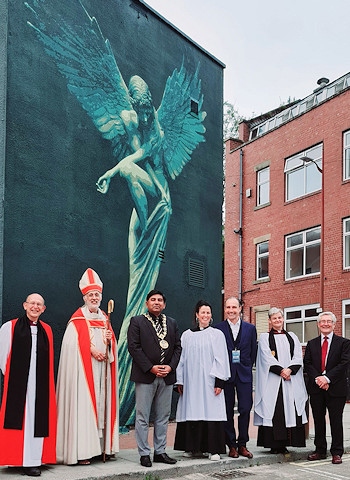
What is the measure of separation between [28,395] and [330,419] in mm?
3995

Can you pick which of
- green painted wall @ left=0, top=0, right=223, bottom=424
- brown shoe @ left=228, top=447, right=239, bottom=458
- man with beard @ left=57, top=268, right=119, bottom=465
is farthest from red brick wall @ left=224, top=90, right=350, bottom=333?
man with beard @ left=57, top=268, right=119, bottom=465

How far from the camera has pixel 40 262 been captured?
8.94 metres

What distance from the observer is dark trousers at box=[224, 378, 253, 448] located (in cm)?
838

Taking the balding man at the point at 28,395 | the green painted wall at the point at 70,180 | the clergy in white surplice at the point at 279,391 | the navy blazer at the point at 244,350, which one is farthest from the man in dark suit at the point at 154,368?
the green painted wall at the point at 70,180

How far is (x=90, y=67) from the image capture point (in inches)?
393

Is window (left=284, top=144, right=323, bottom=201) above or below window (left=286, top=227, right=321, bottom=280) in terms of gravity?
above

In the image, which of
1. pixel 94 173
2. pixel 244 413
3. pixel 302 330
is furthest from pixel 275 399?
pixel 302 330

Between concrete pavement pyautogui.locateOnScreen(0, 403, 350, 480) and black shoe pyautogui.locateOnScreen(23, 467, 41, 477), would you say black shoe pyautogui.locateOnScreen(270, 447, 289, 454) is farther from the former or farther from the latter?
black shoe pyautogui.locateOnScreen(23, 467, 41, 477)

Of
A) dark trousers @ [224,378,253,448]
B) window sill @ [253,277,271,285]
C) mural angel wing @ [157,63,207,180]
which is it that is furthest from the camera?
window sill @ [253,277,271,285]

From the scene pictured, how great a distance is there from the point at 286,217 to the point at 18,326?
18.2m

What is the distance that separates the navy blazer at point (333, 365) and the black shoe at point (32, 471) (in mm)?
3785

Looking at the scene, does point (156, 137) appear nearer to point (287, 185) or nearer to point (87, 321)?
point (87, 321)

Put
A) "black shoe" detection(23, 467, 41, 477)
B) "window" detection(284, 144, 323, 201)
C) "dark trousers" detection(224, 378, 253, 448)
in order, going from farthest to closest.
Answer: "window" detection(284, 144, 323, 201) < "dark trousers" detection(224, 378, 253, 448) < "black shoe" detection(23, 467, 41, 477)

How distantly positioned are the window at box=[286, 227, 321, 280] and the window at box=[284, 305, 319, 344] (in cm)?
121
